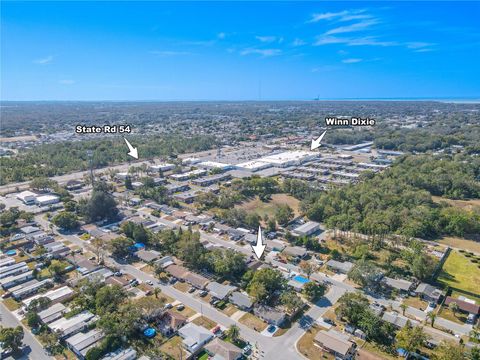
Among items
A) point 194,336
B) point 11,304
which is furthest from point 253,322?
point 11,304

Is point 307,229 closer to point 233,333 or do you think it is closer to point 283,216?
point 283,216

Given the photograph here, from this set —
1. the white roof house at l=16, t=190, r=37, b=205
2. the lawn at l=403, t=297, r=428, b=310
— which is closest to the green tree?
the lawn at l=403, t=297, r=428, b=310

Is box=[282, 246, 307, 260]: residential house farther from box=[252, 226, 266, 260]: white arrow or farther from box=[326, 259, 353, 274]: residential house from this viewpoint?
box=[326, 259, 353, 274]: residential house

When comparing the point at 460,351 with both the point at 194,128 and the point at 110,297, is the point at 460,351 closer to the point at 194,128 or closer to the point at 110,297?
the point at 110,297

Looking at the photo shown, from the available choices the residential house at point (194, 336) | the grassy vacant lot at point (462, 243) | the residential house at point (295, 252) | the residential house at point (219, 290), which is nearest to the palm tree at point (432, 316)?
the residential house at point (295, 252)

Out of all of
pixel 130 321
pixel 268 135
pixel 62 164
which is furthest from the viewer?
pixel 268 135

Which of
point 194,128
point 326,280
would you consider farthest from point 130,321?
point 194,128
